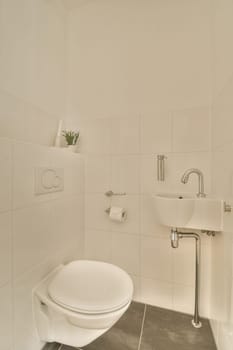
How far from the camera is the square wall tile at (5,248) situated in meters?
0.76

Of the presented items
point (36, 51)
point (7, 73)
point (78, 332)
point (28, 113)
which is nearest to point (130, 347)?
point (78, 332)

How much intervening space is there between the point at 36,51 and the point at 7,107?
50cm

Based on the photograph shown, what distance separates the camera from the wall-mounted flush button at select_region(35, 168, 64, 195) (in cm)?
98

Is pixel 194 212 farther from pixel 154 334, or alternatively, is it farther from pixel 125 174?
pixel 154 334

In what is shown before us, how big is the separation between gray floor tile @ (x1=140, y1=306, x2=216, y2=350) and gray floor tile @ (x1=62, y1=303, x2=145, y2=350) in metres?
0.05

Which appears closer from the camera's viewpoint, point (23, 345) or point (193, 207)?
point (23, 345)

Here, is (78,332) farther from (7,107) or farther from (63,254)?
(7,107)

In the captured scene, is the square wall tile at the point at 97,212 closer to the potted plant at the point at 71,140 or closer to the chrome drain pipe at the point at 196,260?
the potted plant at the point at 71,140

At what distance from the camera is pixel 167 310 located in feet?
4.32

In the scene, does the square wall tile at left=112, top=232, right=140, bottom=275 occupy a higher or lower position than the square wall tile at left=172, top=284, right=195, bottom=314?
higher

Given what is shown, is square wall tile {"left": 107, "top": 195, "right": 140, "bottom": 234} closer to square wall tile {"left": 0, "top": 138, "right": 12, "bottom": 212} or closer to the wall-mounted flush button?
the wall-mounted flush button

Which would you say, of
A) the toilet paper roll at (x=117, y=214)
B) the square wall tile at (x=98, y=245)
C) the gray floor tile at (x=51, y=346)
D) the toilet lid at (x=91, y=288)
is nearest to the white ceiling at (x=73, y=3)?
the toilet paper roll at (x=117, y=214)

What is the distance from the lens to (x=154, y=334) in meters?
1.12

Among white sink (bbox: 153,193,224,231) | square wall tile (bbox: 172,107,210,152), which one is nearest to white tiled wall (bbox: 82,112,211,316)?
square wall tile (bbox: 172,107,210,152)
